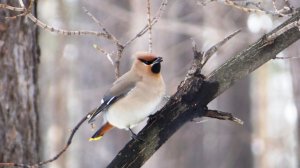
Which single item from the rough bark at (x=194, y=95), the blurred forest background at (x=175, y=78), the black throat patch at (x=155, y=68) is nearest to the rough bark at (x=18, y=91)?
the black throat patch at (x=155, y=68)

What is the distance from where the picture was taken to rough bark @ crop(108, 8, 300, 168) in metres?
3.46

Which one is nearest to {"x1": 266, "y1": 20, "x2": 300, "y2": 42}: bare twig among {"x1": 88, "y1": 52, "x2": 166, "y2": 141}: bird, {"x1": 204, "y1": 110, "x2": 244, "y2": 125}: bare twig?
{"x1": 204, "y1": 110, "x2": 244, "y2": 125}: bare twig

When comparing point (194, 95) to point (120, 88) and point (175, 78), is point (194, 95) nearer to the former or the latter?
point (120, 88)

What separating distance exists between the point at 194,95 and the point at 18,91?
120cm

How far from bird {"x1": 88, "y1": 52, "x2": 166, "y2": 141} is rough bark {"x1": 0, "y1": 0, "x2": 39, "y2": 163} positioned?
483mm

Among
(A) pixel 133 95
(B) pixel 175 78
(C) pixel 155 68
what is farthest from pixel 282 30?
(B) pixel 175 78

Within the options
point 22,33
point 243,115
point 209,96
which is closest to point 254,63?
point 209,96

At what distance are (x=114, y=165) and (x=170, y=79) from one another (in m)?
6.23

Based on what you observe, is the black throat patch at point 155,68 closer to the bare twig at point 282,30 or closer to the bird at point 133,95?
the bird at point 133,95

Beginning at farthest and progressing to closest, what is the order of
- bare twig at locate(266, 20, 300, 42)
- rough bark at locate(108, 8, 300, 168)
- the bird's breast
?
the bird's breast < rough bark at locate(108, 8, 300, 168) < bare twig at locate(266, 20, 300, 42)

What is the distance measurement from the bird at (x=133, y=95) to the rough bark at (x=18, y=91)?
0.48 metres

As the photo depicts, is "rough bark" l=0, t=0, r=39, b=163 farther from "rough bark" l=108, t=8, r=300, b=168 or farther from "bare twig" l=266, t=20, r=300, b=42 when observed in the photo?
"bare twig" l=266, t=20, r=300, b=42

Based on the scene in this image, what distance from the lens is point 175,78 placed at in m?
9.62

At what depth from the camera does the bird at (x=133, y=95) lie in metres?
3.93
